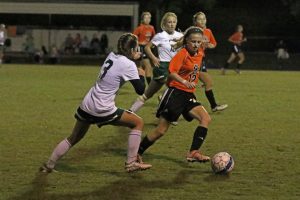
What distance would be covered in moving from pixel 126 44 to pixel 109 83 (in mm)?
512

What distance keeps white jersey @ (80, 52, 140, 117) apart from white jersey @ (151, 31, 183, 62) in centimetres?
454

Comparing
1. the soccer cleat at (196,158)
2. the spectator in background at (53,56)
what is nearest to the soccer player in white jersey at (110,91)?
the soccer cleat at (196,158)

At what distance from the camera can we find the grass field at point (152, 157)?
678cm

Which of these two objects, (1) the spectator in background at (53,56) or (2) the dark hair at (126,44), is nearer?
(2) the dark hair at (126,44)

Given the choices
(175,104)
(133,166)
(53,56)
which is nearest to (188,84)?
(175,104)

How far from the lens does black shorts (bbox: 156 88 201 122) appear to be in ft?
26.6

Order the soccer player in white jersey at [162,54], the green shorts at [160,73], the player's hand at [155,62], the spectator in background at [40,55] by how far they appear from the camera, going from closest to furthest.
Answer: the player's hand at [155,62] → the soccer player in white jersey at [162,54] → the green shorts at [160,73] → the spectator in background at [40,55]

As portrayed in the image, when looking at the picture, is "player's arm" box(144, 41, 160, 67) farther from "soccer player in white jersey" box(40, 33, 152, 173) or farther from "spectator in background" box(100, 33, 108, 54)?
"spectator in background" box(100, 33, 108, 54)

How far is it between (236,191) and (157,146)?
116 inches

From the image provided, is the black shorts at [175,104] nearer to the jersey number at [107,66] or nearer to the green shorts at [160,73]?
the jersey number at [107,66]

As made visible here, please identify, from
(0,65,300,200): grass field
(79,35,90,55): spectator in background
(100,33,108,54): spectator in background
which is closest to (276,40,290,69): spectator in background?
(100,33,108,54): spectator in background

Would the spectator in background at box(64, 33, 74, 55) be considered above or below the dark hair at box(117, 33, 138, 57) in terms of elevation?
below

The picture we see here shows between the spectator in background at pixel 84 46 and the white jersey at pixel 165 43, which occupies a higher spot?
the white jersey at pixel 165 43

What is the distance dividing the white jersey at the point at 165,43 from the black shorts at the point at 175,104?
12.0ft
